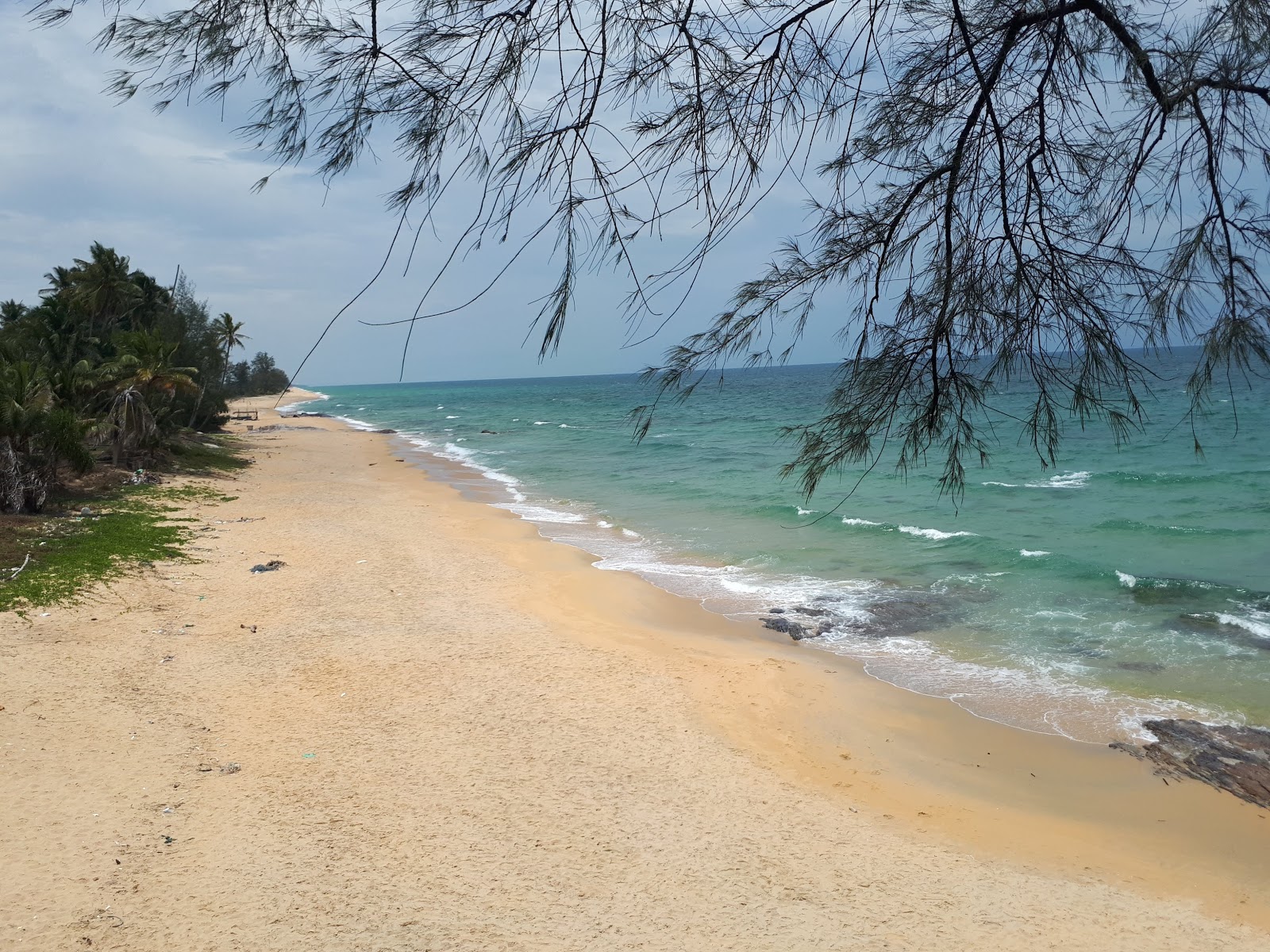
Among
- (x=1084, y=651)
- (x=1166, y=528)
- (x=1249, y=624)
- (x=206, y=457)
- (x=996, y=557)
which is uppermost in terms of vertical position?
(x=1166, y=528)

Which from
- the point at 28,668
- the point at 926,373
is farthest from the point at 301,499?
the point at 926,373

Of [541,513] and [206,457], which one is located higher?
[206,457]

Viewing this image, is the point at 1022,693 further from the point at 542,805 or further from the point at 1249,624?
the point at 542,805

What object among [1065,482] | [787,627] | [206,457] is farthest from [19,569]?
[1065,482]

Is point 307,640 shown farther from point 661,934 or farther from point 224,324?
point 224,324

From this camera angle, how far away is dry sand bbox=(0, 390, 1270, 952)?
173 inches

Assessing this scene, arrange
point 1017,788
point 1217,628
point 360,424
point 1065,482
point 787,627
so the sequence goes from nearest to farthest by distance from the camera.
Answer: point 1017,788
point 787,627
point 1217,628
point 1065,482
point 360,424

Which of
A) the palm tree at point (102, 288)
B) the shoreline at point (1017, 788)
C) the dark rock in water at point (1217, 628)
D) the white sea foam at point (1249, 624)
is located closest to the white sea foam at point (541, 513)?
the shoreline at point (1017, 788)

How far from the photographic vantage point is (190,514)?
15844 mm

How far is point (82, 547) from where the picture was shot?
36.7 feet

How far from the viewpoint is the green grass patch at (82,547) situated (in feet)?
30.1

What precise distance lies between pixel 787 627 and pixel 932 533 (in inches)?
270

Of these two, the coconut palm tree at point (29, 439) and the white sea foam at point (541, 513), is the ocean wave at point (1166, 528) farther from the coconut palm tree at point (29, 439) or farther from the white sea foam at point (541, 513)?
the coconut palm tree at point (29, 439)

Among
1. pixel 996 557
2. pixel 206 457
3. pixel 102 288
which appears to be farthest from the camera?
pixel 102 288
